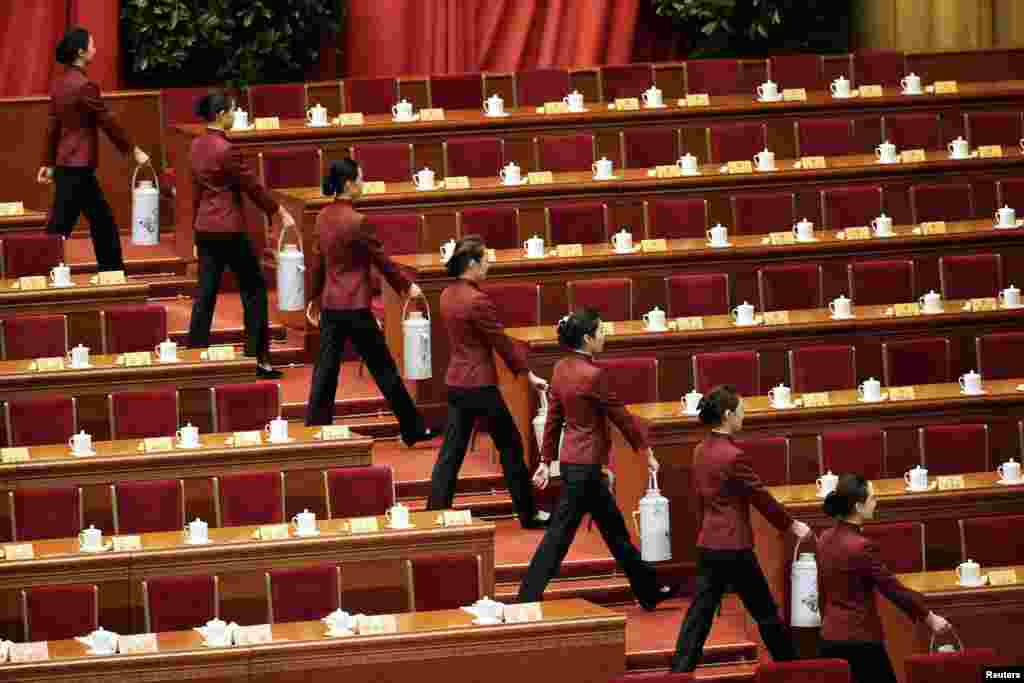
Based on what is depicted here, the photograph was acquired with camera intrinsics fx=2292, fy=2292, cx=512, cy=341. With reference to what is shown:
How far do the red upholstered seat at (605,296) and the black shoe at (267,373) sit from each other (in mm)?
1057

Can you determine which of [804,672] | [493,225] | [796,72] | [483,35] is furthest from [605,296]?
[483,35]

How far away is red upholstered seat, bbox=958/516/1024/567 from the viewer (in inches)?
267

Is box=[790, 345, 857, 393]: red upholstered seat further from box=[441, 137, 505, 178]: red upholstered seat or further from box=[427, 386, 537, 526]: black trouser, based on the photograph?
box=[441, 137, 505, 178]: red upholstered seat

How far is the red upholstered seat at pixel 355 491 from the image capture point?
671 cm

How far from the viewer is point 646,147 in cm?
956

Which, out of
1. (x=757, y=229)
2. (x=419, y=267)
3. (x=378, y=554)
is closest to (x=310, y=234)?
(x=419, y=267)

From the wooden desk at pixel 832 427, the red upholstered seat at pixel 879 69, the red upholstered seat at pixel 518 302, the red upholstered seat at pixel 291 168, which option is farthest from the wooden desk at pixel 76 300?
the red upholstered seat at pixel 879 69

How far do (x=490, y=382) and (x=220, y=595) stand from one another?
1.09 metres

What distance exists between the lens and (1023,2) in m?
10.4

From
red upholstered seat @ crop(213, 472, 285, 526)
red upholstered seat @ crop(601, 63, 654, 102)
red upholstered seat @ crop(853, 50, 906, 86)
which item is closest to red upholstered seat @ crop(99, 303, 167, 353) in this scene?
red upholstered seat @ crop(213, 472, 285, 526)

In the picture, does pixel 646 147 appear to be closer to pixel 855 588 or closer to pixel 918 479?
pixel 918 479

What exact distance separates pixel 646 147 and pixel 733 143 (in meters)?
0.36

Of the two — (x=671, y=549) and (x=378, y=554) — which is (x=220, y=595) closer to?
(x=378, y=554)

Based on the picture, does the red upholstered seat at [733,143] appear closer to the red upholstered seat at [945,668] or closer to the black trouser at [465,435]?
the black trouser at [465,435]
